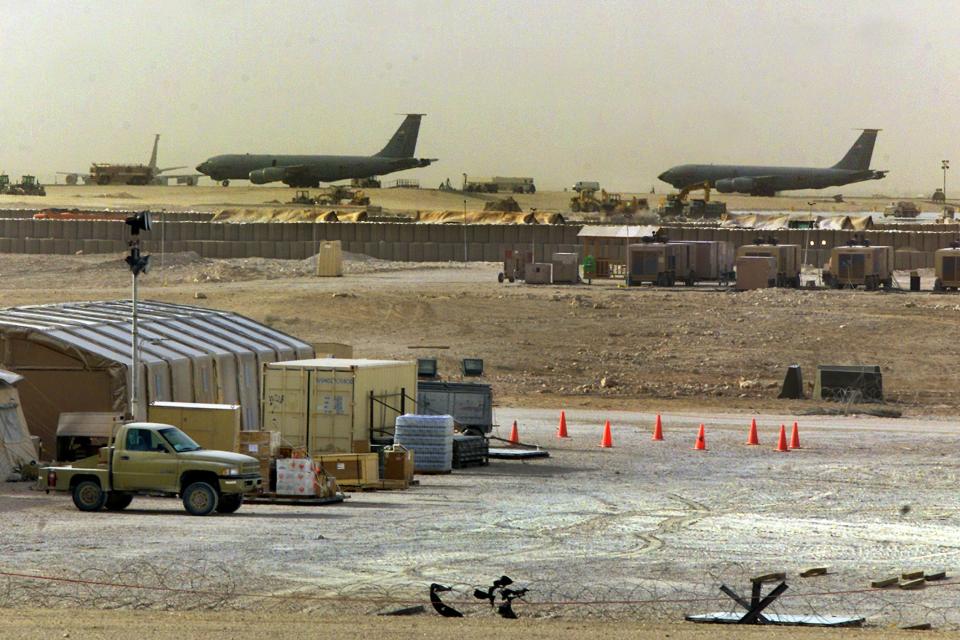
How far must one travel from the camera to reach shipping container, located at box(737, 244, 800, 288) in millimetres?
64438

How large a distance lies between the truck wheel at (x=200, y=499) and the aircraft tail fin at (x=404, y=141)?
112 meters

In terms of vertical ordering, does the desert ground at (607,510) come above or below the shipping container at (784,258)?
below

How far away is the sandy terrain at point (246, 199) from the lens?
144000 mm

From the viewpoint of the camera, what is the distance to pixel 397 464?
25.0 m

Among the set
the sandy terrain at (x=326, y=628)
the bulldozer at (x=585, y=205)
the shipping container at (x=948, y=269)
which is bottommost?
the sandy terrain at (x=326, y=628)

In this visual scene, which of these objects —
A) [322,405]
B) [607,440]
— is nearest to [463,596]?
[322,405]

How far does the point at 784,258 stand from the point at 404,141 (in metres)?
72.8

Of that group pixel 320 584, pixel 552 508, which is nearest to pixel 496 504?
pixel 552 508

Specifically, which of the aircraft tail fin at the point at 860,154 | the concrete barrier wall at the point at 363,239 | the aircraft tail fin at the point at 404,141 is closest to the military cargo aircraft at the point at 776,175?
the aircraft tail fin at the point at 860,154

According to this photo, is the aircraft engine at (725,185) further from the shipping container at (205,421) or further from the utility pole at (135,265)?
the shipping container at (205,421)

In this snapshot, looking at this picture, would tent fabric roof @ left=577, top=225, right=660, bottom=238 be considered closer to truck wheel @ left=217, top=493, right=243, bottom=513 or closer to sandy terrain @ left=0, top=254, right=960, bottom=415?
sandy terrain @ left=0, top=254, right=960, bottom=415

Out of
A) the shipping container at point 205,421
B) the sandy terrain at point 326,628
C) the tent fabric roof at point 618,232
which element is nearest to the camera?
the sandy terrain at point 326,628

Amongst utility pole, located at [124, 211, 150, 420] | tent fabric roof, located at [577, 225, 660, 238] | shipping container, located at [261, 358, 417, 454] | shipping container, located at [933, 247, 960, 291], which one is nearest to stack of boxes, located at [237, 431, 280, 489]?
utility pole, located at [124, 211, 150, 420]

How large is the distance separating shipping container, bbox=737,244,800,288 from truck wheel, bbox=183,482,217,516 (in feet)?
151
